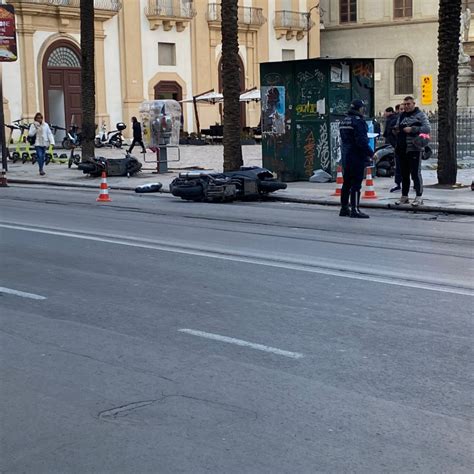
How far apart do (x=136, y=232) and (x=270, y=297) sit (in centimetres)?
504

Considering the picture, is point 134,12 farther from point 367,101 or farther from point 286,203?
point 286,203

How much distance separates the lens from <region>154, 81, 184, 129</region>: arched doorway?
47.6m

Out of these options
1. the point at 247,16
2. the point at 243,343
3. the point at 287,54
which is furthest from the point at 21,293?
the point at 287,54

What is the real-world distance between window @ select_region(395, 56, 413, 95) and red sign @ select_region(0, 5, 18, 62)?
3517 cm

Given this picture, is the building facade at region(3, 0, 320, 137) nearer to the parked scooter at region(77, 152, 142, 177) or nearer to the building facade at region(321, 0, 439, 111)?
the building facade at region(321, 0, 439, 111)

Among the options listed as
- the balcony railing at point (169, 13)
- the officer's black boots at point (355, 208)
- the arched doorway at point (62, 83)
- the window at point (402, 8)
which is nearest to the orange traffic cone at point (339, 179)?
the officer's black boots at point (355, 208)

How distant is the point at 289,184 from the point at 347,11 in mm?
41745

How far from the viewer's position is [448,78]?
669 inches

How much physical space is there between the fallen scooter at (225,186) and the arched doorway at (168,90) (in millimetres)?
31346

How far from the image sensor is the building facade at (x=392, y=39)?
55312 mm

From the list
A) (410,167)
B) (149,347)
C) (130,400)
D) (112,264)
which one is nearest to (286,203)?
(410,167)

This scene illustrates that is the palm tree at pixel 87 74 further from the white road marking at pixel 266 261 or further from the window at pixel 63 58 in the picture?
the window at pixel 63 58

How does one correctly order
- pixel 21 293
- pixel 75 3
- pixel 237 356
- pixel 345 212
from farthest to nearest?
pixel 75 3 → pixel 345 212 → pixel 21 293 → pixel 237 356

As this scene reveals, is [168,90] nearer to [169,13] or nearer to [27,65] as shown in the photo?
[169,13]
